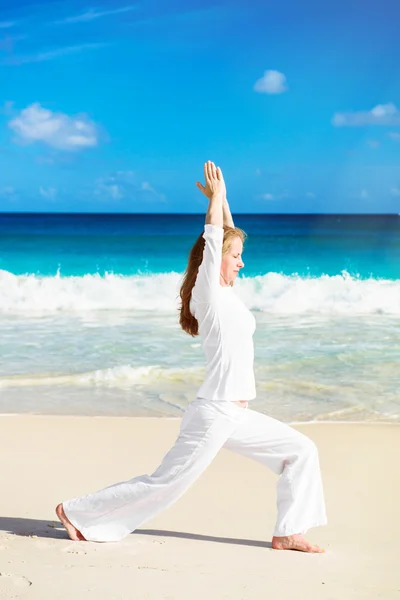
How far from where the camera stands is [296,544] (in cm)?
400

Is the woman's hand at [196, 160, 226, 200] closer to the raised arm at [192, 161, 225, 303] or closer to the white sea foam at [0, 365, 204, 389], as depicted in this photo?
the raised arm at [192, 161, 225, 303]

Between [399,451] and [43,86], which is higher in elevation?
[43,86]

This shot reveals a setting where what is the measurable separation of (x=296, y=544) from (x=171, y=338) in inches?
331

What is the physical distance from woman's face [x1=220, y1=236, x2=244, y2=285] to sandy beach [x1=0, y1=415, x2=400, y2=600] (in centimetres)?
127

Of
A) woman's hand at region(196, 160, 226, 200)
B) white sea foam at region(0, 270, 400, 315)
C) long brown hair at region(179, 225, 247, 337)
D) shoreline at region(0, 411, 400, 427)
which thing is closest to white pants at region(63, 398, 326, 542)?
long brown hair at region(179, 225, 247, 337)

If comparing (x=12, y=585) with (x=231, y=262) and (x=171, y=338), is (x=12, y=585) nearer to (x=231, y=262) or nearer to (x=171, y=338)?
(x=231, y=262)

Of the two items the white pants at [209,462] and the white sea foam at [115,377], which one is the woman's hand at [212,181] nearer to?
the white pants at [209,462]

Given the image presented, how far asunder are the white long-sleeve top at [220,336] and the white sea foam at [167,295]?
12.2 metres

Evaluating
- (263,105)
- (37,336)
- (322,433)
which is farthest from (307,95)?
(322,433)

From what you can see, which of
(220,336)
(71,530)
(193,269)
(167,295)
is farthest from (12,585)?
(167,295)

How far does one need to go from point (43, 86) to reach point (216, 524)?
40.5 m

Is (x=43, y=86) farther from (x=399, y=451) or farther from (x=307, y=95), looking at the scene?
(x=399, y=451)

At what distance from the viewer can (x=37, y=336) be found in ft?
41.7

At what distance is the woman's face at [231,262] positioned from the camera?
401 cm
